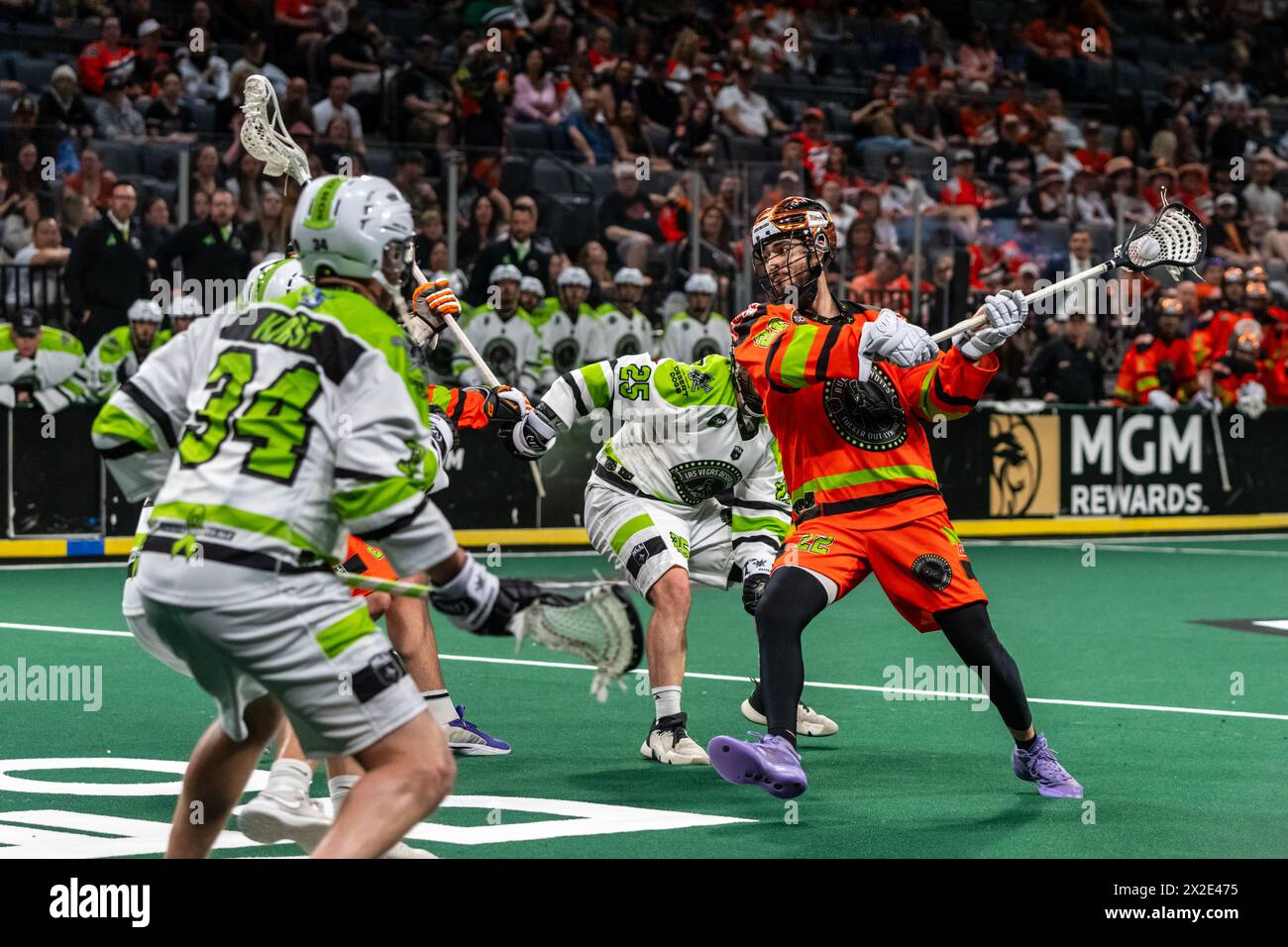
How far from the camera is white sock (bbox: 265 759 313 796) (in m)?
6.41

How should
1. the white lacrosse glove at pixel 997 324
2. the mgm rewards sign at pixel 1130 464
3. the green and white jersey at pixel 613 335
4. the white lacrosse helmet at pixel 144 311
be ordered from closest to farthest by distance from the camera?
the white lacrosse glove at pixel 997 324
the white lacrosse helmet at pixel 144 311
the green and white jersey at pixel 613 335
the mgm rewards sign at pixel 1130 464

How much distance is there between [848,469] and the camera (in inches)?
297

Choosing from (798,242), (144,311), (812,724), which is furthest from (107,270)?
(798,242)

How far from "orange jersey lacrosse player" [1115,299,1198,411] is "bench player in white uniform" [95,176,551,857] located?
1480 cm

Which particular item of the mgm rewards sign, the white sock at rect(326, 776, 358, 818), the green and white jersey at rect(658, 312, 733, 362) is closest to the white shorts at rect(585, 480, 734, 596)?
the white sock at rect(326, 776, 358, 818)

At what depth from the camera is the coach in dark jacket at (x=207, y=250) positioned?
1541cm

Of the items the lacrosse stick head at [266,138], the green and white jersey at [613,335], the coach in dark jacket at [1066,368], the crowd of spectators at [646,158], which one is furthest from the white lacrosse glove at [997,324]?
the coach in dark jacket at [1066,368]

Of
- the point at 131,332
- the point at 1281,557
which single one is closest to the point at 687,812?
the point at 131,332

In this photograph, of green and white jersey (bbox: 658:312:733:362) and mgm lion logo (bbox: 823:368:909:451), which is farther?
green and white jersey (bbox: 658:312:733:362)

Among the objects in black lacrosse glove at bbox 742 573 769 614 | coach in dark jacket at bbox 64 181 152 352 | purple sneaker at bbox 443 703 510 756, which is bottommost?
purple sneaker at bbox 443 703 510 756

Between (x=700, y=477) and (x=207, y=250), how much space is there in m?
7.45

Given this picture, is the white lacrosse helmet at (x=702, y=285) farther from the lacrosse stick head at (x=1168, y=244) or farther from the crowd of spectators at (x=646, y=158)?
the lacrosse stick head at (x=1168, y=244)

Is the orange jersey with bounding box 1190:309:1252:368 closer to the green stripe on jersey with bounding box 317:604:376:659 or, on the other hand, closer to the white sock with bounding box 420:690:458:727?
the white sock with bounding box 420:690:458:727

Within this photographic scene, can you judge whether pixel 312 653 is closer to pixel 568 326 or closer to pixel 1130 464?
pixel 568 326
